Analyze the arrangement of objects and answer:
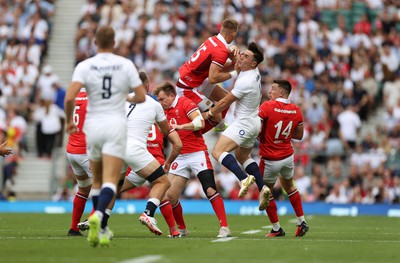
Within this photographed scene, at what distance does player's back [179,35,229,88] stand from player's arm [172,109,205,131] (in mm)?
1066

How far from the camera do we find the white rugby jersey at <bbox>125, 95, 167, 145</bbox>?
47.3ft

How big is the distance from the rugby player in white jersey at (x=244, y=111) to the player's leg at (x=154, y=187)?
4.16 feet

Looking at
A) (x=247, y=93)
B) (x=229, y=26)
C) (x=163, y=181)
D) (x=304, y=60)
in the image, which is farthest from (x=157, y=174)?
(x=304, y=60)

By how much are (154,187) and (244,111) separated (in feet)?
6.70

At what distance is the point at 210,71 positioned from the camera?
633 inches

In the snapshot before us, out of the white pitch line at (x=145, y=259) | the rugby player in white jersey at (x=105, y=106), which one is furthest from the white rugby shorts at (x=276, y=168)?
→ the white pitch line at (x=145, y=259)

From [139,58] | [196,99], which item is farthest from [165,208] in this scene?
[139,58]

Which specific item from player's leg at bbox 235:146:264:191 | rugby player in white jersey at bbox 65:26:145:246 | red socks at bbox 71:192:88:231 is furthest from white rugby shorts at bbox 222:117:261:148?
rugby player in white jersey at bbox 65:26:145:246

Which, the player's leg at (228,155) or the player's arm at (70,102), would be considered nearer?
the player's arm at (70,102)

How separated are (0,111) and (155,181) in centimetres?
1593

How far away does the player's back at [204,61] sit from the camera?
16188mm

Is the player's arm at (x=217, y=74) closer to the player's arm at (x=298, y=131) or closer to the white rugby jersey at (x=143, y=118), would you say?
the player's arm at (x=298, y=131)

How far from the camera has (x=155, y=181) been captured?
14.6 meters

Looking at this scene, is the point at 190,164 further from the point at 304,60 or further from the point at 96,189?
the point at 304,60
